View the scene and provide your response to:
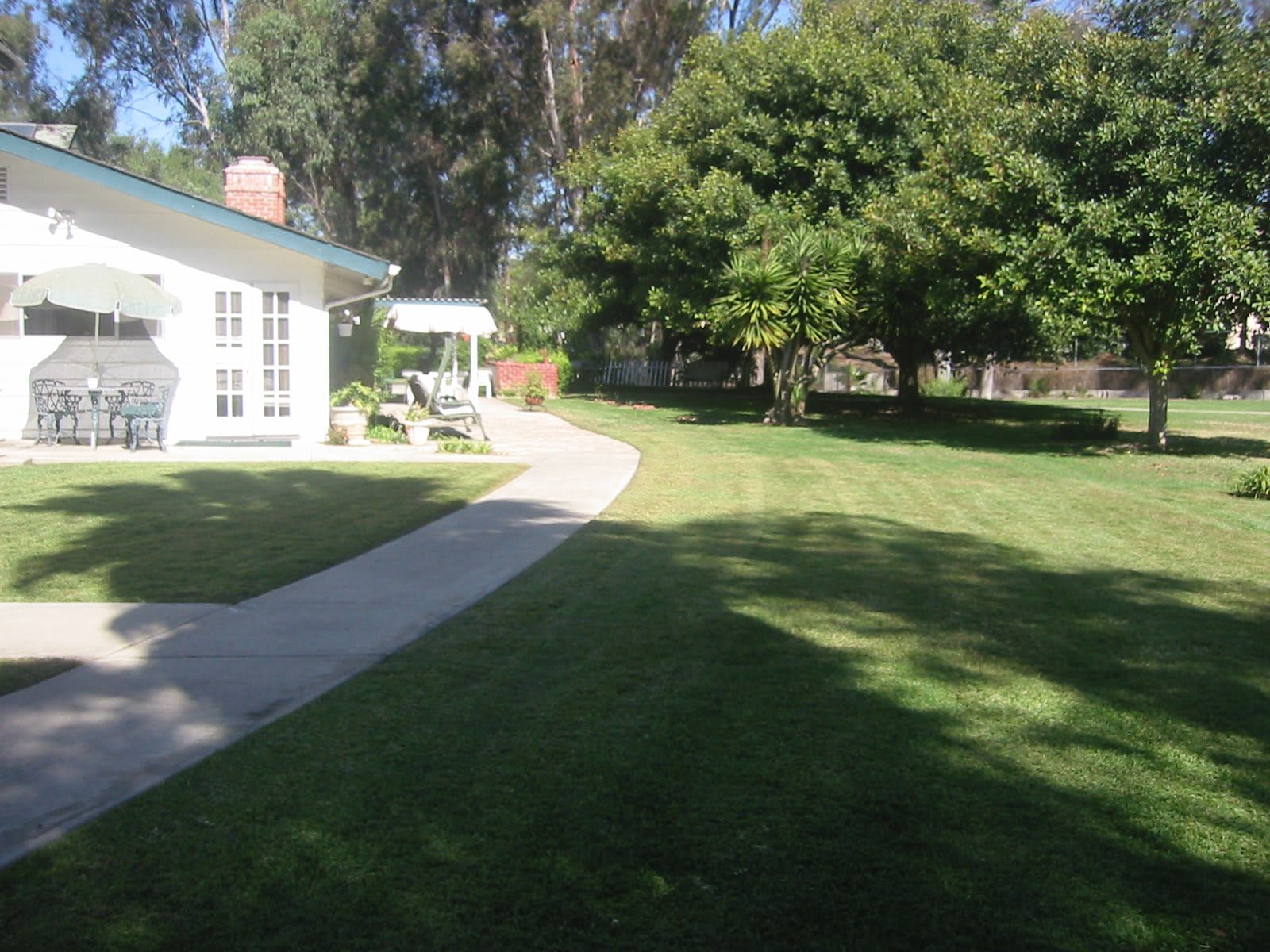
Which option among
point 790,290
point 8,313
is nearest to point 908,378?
point 790,290

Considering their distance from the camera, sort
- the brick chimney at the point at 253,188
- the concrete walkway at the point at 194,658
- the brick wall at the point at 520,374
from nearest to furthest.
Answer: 1. the concrete walkway at the point at 194,658
2. the brick chimney at the point at 253,188
3. the brick wall at the point at 520,374

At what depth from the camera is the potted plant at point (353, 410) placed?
17.8 metres

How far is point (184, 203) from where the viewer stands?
16.3 metres

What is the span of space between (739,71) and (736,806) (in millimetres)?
23905

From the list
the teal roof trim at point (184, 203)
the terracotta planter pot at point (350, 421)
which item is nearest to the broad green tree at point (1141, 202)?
the teal roof trim at point (184, 203)

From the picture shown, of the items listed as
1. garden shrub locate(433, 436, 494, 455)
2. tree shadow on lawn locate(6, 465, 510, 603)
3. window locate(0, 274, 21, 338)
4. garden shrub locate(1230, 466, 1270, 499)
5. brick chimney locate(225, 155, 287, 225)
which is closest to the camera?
tree shadow on lawn locate(6, 465, 510, 603)

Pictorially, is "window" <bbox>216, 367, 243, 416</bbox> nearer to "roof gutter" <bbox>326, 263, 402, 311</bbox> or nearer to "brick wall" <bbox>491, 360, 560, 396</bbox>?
"roof gutter" <bbox>326, 263, 402, 311</bbox>

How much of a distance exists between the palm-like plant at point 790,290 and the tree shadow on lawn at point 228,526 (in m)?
9.28

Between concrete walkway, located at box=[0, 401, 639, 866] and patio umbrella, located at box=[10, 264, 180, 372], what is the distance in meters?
7.22

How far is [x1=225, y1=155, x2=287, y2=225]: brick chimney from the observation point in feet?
63.1

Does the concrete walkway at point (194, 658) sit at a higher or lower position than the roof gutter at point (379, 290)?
lower

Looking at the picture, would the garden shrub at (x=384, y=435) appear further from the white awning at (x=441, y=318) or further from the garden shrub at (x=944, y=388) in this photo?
the garden shrub at (x=944, y=388)

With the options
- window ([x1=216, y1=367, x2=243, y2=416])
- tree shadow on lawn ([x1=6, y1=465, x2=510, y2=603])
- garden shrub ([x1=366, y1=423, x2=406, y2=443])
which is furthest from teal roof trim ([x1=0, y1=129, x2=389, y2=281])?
tree shadow on lawn ([x1=6, y1=465, x2=510, y2=603])

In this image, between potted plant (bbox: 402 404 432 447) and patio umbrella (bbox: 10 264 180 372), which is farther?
potted plant (bbox: 402 404 432 447)
